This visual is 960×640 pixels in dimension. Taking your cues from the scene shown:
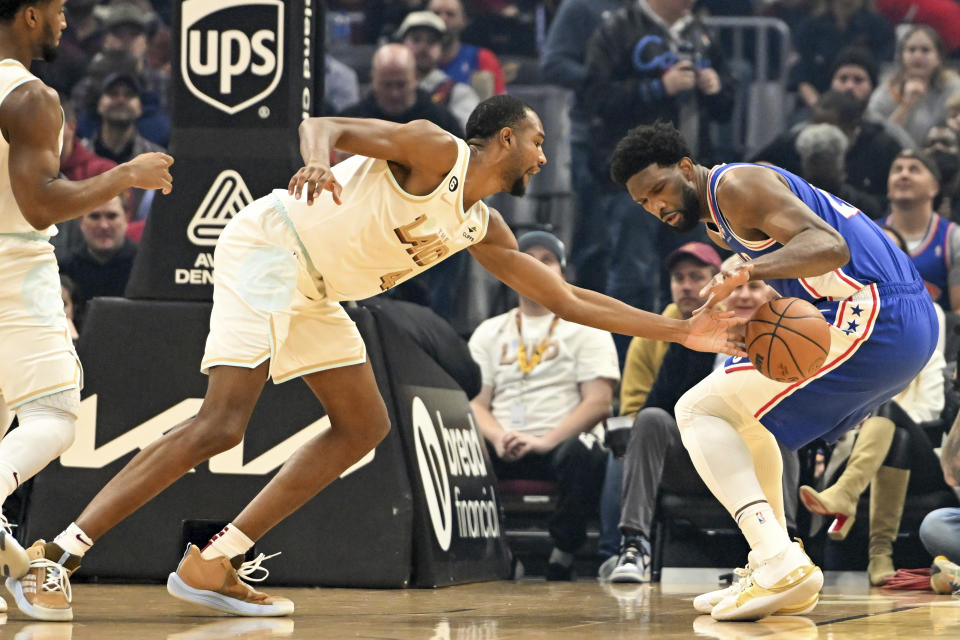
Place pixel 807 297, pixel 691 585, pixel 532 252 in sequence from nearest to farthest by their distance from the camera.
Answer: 1. pixel 807 297
2. pixel 691 585
3. pixel 532 252

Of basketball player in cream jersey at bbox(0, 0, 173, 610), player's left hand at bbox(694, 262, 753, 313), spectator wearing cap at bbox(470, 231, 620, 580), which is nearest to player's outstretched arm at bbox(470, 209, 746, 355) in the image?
player's left hand at bbox(694, 262, 753, 313)

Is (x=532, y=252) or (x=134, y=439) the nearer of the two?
(x=134, y=439)

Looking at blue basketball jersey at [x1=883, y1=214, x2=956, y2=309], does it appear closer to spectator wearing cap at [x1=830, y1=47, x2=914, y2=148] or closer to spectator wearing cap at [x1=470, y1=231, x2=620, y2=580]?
spectator wearing cap at [x1=830, y1=47, x2=914, y2=148]

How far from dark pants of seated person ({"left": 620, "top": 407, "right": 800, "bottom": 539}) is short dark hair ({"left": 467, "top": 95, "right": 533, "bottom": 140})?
8.33ft

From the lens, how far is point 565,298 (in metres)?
4.65

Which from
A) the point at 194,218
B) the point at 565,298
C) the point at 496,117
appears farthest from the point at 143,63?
the point at 565,298

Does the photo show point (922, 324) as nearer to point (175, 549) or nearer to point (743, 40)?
point (175, 549)

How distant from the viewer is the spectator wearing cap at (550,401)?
6961 millimetres

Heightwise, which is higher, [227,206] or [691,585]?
[227,206]

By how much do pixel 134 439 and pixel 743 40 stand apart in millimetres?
6748

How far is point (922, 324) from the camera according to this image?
451 cm

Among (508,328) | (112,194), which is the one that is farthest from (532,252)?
(112,194)

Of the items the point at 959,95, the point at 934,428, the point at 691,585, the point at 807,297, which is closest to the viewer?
the point at 807,297

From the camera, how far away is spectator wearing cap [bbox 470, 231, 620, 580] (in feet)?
22.8
